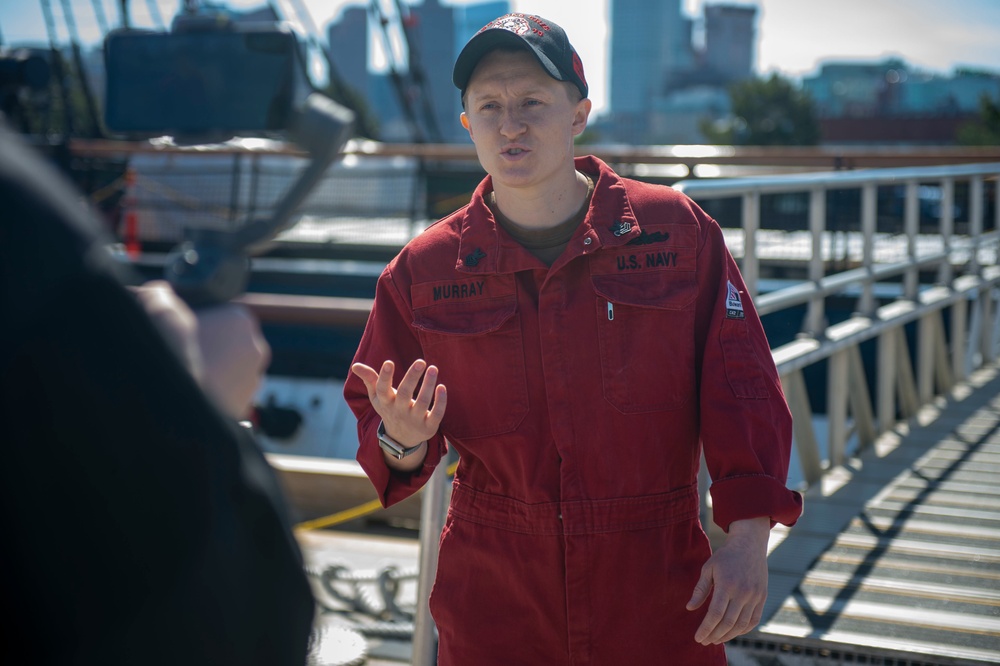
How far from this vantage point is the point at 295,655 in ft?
2.91

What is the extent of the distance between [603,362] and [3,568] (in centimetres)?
142

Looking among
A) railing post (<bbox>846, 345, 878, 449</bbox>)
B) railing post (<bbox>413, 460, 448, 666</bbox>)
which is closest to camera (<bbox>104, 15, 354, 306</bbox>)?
railing post (<bbox>413, 460, 448, 666</bbox>)

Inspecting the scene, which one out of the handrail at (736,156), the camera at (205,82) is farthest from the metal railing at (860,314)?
the camera at (205,82)

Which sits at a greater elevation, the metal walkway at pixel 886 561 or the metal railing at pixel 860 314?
the metal railing at pixel 860 314

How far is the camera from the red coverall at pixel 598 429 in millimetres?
2004

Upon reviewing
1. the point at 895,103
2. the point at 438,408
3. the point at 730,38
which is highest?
the point at 730,38

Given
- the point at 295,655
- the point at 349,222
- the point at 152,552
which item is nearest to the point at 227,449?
the point at 152,552

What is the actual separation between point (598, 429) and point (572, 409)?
65 mm

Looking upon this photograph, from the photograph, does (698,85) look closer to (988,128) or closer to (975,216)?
(988,128)

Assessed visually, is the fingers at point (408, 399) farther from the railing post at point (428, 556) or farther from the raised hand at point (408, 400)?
the railing post at point (428, 556)

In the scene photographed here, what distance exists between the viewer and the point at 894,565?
154 inches

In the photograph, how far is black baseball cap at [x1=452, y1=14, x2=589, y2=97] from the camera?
6.78 feet

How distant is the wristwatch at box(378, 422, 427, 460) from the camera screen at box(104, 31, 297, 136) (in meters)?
0.86

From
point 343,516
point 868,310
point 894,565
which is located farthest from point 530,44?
point 868,310
